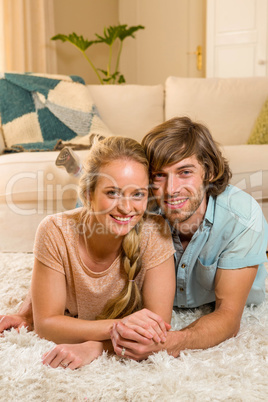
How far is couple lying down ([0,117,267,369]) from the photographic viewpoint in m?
1.25

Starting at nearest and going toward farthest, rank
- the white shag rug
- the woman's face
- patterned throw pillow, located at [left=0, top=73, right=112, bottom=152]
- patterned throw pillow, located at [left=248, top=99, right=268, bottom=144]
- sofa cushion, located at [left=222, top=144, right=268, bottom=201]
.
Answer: the white shag rug
the woman's face
sofa cushion, located at [left=222, top=144, right=268, bottom=201]
patterned throw pillow, located at [left=0, top=73, right=112, bottom=152]
patterned throw pillow, located at [left=248, top=99, right=268, bottom=144]

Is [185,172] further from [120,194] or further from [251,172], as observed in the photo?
[251,172]

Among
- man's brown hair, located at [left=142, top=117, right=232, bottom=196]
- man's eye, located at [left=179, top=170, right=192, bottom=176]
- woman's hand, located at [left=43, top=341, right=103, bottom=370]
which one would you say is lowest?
woman's hand, located at [left=43, top=341, right=103, bottom=370]

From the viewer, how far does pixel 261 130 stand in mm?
2865

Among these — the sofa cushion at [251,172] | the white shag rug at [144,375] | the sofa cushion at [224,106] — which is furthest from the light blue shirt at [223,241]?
the sofa cushion at [224,106]

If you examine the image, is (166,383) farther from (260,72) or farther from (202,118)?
(260,72)

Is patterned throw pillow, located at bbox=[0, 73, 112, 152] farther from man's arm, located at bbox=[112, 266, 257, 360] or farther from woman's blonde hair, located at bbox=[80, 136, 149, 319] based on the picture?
man's arm, located at bbox=[112, 266, 257, 360]

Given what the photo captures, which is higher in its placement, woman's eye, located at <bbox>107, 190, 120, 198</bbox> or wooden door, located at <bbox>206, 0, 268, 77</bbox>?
wooden door, located at <bbox>206, 0, 268, 77</bbox>

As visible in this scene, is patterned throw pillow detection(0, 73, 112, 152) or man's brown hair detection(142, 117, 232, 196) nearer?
man's brown hair detection(142, 117, 232, 196)

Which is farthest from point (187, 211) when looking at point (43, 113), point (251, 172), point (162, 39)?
point (162, 39)

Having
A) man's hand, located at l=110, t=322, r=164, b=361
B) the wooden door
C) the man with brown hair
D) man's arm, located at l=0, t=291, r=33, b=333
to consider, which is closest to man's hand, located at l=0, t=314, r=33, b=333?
man's arm, located at l=0, t=291, r=33, b=333

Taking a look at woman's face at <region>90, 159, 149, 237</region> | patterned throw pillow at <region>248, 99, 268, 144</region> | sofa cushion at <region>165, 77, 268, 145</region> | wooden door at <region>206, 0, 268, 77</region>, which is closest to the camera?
woman's face at <region>90, 159, 149, 237</region>

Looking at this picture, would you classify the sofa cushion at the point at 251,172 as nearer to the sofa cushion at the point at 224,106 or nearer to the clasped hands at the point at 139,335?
the sofa cushion at the point at 224,106

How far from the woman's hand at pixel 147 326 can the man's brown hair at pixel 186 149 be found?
434mm
